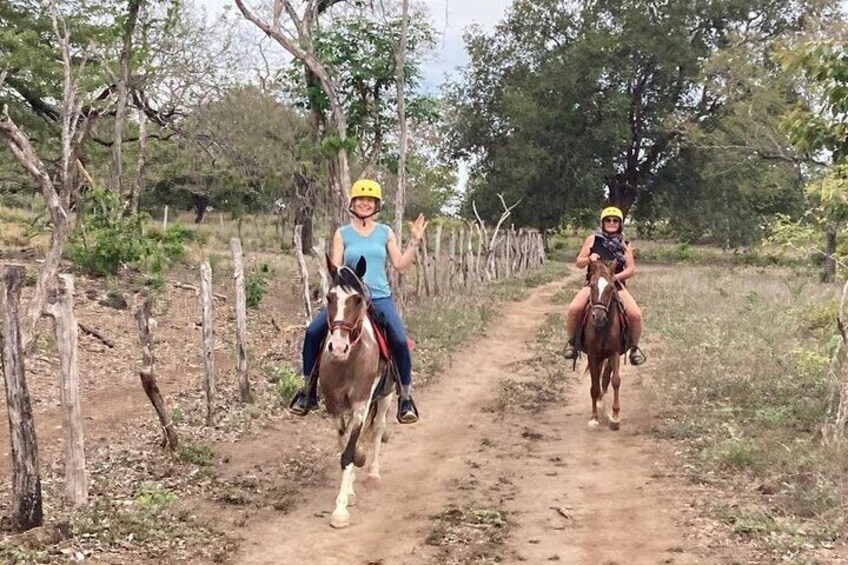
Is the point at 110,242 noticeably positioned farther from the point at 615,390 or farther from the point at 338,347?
the point at 338,347

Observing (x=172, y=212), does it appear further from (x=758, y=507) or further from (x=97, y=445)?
(x=758, y=507)

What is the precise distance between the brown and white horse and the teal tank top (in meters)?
0.35

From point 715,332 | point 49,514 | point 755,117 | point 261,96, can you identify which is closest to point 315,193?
point 261,96

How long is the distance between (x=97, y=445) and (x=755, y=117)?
24481mm

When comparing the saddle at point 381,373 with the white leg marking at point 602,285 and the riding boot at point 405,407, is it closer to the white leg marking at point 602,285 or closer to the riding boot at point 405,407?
the riding boot at point 405,407

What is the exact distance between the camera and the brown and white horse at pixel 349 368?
5752 millimetres

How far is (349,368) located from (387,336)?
2.21ft

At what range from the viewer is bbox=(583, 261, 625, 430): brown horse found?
8.89m

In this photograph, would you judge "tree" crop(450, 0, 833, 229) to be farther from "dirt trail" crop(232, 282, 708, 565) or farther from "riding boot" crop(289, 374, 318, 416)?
"riding boot" crop(289, 374, 318, 416)

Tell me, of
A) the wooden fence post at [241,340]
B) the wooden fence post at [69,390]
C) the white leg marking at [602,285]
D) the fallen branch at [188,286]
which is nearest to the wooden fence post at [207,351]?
the wooden fence post at [241,340]

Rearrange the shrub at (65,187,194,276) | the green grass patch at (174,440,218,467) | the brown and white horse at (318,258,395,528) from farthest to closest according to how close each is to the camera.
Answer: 1. the shrub at (65,187,194,276)
2. the green grass patch at (174,440,218,467)
3. the brown and white horse at (318,258,395,528)

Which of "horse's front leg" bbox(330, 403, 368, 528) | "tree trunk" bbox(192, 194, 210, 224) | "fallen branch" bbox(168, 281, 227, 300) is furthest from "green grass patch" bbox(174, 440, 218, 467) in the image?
"tree trunk" bbox(192, 194, 210, 224)

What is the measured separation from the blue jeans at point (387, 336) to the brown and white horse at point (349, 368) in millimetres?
216

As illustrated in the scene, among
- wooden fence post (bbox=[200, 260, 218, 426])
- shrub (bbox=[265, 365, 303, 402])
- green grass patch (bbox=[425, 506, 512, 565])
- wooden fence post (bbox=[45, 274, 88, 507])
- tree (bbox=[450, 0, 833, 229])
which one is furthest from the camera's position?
tree (bbox=[450, 0, 833, 229])
